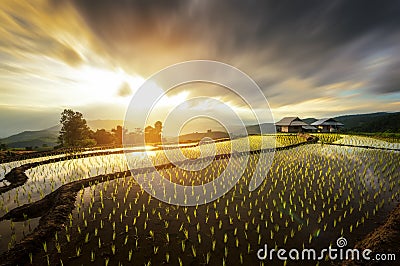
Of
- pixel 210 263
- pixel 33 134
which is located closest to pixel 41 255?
pixel 210 263

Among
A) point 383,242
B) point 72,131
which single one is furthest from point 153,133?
point 383,242

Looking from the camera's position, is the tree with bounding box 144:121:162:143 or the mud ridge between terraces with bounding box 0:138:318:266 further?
the tree with bounding box 144:121:162:143

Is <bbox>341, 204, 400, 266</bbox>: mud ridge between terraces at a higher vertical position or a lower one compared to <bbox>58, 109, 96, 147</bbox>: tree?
lower

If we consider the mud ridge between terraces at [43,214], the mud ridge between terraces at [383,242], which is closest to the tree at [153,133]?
the mud ridge between terraces at [43,214]

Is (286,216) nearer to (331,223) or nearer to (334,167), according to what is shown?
(331,223)

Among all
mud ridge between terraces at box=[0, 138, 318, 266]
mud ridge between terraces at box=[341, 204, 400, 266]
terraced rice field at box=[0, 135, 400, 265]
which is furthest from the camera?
terraced rice field at box=[0, 135, 400, 265]

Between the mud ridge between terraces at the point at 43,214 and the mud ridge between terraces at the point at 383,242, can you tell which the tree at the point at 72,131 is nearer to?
the mud ridge between terraces at the point at 43,214

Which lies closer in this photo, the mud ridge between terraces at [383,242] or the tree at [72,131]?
the mud ridge between terraces at [383,242]

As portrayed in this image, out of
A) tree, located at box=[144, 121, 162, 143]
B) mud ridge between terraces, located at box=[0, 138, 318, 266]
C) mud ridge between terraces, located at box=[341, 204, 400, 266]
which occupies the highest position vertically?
tree, located at box=[144, 121, 162, 143]

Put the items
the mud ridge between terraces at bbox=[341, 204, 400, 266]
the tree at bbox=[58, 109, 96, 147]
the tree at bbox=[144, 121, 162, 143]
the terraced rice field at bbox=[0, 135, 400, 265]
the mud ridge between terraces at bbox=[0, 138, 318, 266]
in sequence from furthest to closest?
the tree at bbox=[144, 121, 162, 143] < the tree at bbox=[58, 109, 96, 147] < the terraced rice field at bbox=[0, 135, 400, 265] < the mud ridge between terraces at bbox=[0, 138, 318, 266] < the mud ridge between terraces at bbox=[341, 204, 400, 266]

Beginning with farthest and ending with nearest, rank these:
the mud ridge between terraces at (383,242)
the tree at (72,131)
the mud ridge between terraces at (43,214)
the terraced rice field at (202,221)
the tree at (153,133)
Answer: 1. the tree at (153,133)
2. the tree at (72,131)
3. the terraced rice field at (202,221)
4. the mud ridge between terraces at (43,214)
5. the mud ridge between terraces at (383,242)

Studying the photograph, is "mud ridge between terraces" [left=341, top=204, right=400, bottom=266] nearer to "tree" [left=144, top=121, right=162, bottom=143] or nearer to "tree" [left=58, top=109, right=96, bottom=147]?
"tree" [left=58, top=109, right=96, bottom=147]

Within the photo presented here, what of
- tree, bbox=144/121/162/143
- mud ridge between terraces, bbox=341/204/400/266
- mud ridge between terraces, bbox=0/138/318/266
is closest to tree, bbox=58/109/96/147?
tree, bbox=144/121/162/143

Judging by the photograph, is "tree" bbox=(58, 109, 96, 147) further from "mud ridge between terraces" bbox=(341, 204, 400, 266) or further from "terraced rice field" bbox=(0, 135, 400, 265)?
"mud ridge between terraces" bbox=(341, 204, 400, 266)
